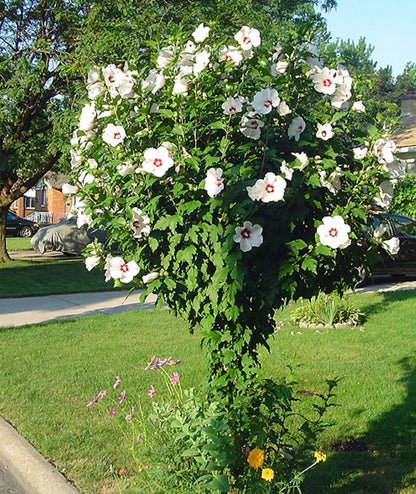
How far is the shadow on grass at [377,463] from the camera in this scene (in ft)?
13.9

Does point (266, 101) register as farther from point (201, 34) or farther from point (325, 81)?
point (201, 34)

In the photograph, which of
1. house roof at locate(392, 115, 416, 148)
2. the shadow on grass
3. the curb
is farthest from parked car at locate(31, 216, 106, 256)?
the shadow on grass

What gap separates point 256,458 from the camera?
11.6 ft

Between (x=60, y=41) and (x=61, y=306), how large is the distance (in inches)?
303

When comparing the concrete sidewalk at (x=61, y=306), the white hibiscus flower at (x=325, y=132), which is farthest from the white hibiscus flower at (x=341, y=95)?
the concrete sidewalk at (x=61, y=306)

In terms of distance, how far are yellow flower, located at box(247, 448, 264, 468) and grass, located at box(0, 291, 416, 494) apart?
70cm

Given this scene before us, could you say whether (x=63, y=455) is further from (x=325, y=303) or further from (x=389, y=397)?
(x=325, y=303)

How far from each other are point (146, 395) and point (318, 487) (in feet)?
7.76

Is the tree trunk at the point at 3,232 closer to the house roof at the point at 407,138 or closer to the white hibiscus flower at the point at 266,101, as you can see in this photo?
the house roof at the point at 407,138

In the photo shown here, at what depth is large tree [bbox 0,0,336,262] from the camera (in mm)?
14656

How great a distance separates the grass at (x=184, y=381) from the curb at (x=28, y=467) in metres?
0.10

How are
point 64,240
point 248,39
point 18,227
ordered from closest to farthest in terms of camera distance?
point 248,39
point 64,240
point 18,227

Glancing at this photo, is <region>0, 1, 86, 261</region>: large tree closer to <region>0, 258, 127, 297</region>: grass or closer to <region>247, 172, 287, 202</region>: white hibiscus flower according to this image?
<region>0, 258, 127, 297</region>: grass

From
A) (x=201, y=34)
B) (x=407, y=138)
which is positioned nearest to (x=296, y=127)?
(x=201, y=34)
